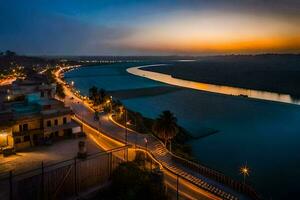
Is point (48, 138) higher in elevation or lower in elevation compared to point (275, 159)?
higher

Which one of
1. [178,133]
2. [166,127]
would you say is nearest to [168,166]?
[166,127]

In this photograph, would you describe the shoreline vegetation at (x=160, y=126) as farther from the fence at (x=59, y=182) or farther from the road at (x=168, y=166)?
the fence at (x=59, y=182)

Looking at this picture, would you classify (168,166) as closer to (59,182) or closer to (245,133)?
(59,182)

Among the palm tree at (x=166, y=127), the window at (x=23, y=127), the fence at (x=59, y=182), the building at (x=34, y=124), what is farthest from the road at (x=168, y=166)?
the window at (x=23, y=127)

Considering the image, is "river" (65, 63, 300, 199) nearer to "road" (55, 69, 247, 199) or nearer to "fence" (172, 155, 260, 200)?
"fence" (172, 155, 260, 200)

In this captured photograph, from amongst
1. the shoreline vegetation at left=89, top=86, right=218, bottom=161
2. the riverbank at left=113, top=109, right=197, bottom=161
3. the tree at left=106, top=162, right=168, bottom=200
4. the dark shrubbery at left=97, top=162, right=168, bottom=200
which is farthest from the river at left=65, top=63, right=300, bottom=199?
the dark shrubbery at left=97, top=162, right=168, bottom=200

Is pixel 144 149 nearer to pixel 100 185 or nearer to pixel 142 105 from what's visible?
pixel 100 185

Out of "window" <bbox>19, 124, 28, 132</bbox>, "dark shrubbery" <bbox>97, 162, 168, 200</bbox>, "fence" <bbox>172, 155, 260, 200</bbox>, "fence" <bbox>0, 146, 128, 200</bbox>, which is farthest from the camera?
"window" <bbox>19, 124, 28, 132</bbox>

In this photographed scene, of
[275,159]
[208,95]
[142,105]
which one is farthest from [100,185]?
[208,95]
